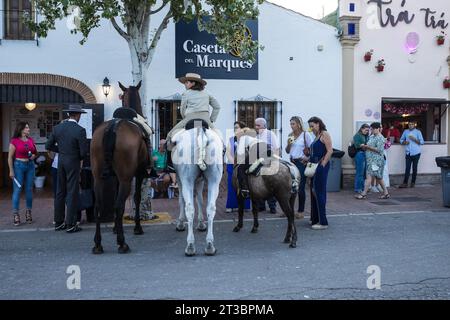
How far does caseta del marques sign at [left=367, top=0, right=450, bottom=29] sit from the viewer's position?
553 inches

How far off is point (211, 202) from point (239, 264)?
946 mm

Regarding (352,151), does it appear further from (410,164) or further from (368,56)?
(368,56)

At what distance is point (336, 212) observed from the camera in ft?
32.6

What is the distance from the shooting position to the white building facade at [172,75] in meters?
11.8

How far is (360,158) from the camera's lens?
489 inches

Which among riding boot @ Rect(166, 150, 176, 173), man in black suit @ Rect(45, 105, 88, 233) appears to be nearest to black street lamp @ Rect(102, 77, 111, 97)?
man in black suit @ Rect(45, 105, 88, 233)

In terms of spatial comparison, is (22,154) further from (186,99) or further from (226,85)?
(226,85)

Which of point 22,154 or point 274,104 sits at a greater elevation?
point 274,104

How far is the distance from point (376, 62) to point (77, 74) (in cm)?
859

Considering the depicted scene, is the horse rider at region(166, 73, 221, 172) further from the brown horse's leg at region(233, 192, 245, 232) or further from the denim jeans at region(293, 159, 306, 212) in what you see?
the denim jeans at region(293, 159, 306, 212)

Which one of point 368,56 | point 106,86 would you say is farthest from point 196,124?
point 368,56

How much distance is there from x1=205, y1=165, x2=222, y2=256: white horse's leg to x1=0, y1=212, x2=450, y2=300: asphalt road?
0.47ft

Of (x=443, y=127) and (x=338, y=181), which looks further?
(x=443, y=127)
